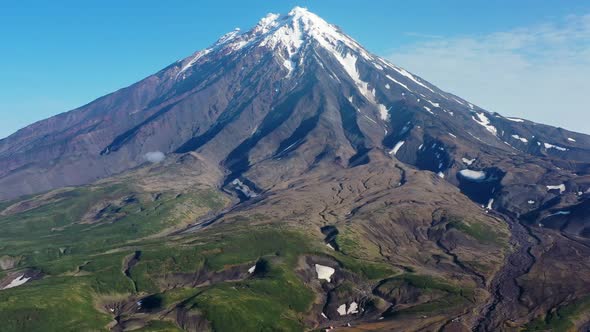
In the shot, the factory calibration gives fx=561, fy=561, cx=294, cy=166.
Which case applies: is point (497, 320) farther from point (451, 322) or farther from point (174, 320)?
point (174, 320)

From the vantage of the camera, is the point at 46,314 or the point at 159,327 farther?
the point at 46,314

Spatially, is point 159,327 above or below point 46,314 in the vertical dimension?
below

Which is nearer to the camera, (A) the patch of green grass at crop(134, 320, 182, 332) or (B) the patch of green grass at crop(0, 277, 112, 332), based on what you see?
(A) the patch of green grass at crop(134, 320, 182, 332)

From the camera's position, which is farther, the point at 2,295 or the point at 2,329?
the point at 2,295

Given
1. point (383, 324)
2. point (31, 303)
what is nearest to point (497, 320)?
point (383, 324)

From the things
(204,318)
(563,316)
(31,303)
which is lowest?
(563,316)

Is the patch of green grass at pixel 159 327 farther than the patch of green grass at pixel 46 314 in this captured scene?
No

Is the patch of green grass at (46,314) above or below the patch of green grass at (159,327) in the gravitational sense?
above

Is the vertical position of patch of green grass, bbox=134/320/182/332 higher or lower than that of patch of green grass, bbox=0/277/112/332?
lower

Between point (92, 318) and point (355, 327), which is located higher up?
point (92, 318)
